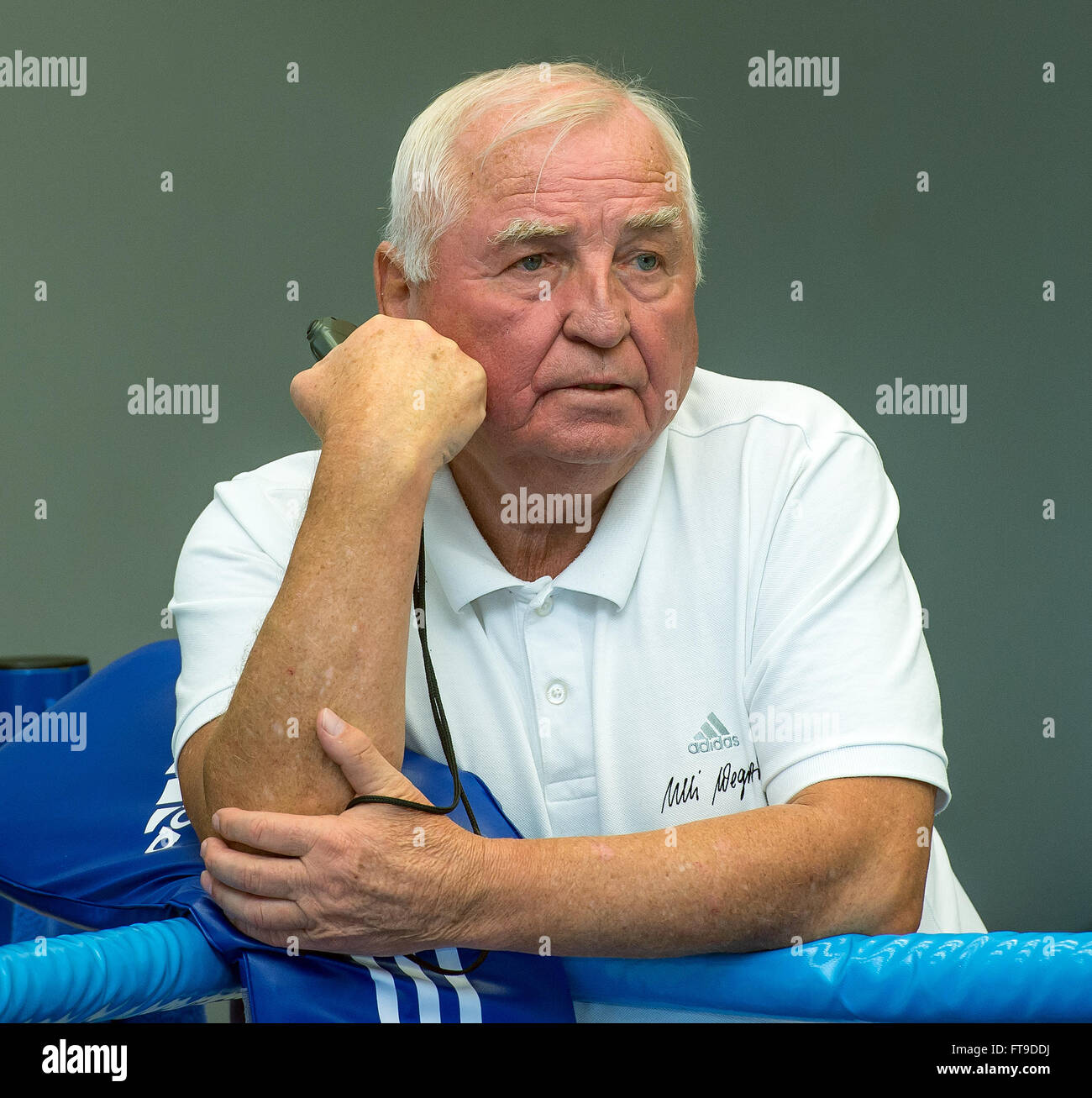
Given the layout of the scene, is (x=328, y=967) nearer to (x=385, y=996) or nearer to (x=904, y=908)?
(x=385, y=996)

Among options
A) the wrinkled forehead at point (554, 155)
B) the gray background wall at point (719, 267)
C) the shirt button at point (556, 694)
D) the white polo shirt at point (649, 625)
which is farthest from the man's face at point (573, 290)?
the gray background wall at point (719, 267)

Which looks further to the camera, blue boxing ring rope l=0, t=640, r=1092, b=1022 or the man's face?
the man's face

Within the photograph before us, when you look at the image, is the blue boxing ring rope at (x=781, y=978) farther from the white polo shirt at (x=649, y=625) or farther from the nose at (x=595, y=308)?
the nose at (x=595, y=308)

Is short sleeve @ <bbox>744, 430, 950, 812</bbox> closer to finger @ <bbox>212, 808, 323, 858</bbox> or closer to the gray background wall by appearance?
finger @ <bbox>212, 808, 323, 858</bbox>

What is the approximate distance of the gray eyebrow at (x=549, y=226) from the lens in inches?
46.5

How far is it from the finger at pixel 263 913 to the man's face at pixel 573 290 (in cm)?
49

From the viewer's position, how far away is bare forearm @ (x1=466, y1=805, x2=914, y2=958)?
96 cm

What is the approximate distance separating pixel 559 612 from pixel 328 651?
32 cm

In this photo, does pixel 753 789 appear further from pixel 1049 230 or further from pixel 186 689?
pixel 1049 230

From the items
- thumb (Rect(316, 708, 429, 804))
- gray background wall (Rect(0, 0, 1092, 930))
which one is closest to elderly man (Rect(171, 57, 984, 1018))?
thumb (Rect(316, 708, 429, 804))

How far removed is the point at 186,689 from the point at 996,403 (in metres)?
2.09

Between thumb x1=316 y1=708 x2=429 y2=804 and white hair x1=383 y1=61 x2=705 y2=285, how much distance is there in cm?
50
